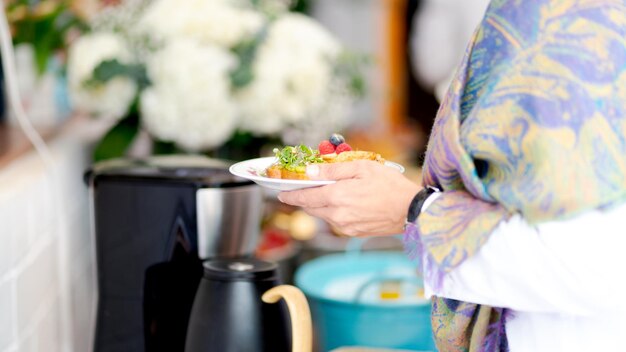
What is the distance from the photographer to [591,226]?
79cm

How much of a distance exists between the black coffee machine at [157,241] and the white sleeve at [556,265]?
462 millimetres

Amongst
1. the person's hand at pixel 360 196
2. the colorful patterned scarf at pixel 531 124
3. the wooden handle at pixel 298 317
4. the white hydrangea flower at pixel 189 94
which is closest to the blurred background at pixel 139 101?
the white hydrangea flower at pixel 189 94

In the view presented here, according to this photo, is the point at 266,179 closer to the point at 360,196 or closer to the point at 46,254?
the point at 360,196

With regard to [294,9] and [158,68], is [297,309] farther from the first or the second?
[294,9]

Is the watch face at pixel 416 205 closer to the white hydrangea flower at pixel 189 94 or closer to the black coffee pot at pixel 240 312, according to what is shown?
the black coffee pot at pixel 240 312

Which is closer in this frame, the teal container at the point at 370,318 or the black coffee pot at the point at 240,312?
the black coffee pot at the point at 240,312

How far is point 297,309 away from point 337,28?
11.2 feet

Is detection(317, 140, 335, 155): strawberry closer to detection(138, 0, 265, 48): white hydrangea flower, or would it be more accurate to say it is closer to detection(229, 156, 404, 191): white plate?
detection(229, 156, 404, 191): white plate

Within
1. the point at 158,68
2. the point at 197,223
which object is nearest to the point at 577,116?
the point at 197,223

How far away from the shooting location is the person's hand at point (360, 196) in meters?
0.87

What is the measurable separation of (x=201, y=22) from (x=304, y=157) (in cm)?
73

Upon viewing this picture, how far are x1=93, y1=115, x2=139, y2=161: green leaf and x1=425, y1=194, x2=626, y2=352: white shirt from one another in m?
0.94

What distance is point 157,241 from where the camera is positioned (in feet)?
3.89

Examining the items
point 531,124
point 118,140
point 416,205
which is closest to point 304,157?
point 416,205
